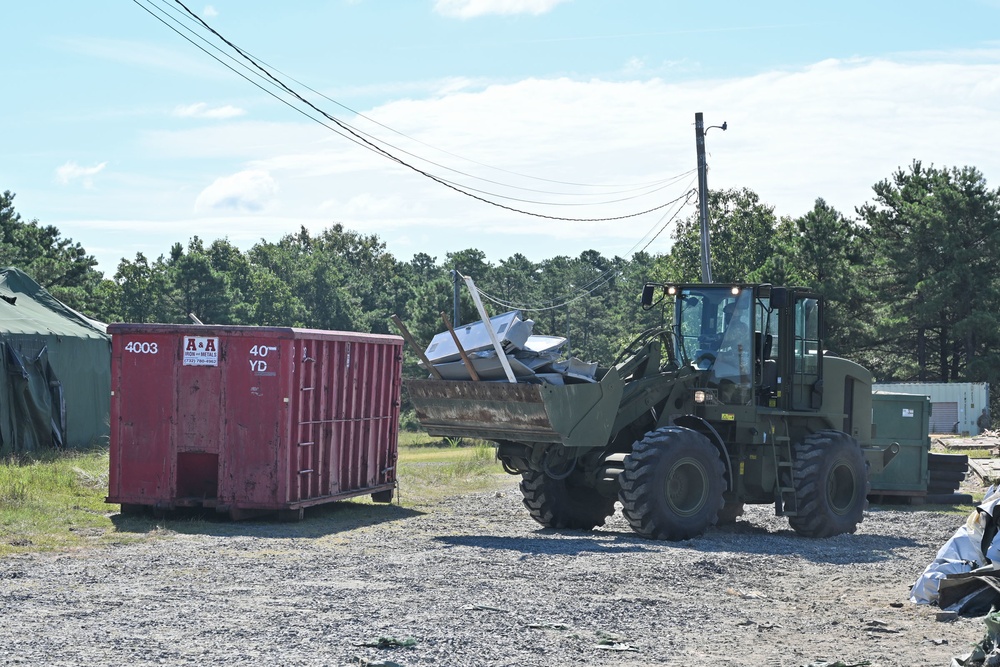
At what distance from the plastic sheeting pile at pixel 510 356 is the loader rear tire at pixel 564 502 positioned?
1510 millimetres

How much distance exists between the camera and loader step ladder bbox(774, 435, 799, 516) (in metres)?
14.8

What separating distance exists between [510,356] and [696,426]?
8.63 ft

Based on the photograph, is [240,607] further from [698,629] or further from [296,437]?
[296,437]

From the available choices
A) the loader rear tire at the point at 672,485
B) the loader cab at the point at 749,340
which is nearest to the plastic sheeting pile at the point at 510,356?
the loader rear tire at the point at 672,485

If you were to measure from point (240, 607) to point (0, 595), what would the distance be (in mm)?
2030

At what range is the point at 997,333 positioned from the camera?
46781 mm

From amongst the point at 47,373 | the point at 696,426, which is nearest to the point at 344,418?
the point at 696,426

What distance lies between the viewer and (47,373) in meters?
25.2

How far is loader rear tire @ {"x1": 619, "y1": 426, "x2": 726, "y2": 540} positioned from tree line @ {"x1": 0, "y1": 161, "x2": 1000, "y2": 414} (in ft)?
29.0

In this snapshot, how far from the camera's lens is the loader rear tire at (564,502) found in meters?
14.8

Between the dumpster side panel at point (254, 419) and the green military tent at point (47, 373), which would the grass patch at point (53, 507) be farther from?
the green military tent at point (47, 373)

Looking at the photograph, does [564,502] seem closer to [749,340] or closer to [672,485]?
[672,485]

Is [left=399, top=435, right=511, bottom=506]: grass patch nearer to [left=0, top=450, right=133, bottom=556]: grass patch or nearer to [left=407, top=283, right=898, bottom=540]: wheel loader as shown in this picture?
[left=407, top=283, right=898, bottom=540]: wheel loader

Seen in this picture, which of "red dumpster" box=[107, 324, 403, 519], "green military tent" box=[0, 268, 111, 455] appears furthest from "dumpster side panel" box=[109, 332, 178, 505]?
"green military tent" box=[0, 268, 111, 455]
